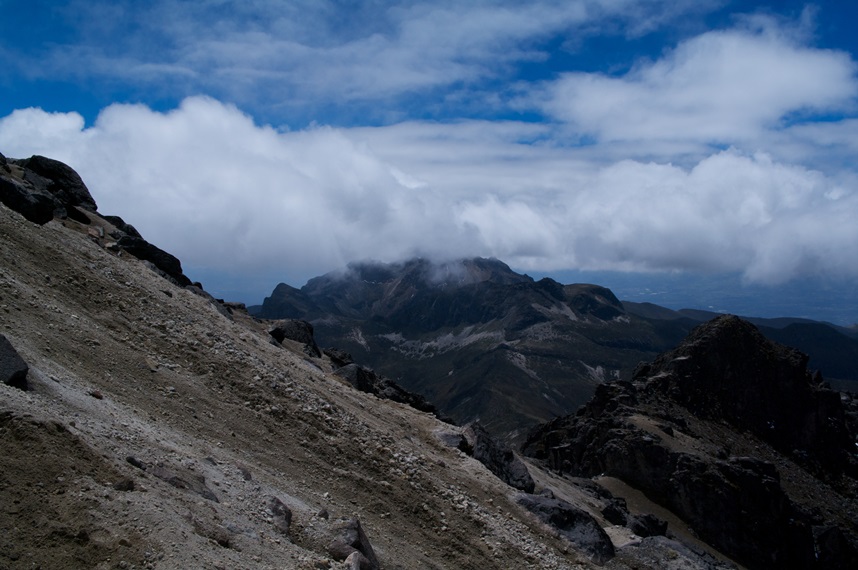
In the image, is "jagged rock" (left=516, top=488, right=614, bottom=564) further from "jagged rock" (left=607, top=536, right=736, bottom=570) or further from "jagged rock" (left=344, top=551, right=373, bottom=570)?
"jagged rock" (left=344, top=551, right=373, bottom=570)

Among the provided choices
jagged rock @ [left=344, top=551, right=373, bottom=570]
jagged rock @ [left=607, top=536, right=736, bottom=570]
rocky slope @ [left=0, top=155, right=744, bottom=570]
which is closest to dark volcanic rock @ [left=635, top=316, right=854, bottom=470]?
jagged rock @ [left=607, top=536, right=736, bottom=570]

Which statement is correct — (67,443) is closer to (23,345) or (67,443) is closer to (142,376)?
(23,345)

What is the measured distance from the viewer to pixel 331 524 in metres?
20.7

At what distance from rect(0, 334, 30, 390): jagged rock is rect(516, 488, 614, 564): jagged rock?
23812mm

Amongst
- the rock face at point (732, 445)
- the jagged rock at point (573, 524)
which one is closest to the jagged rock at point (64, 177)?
the jagged rock at point (573, 524)

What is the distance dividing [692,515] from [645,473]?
786cm

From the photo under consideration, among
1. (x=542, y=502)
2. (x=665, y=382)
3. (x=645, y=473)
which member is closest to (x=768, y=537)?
(x=645, y=473)

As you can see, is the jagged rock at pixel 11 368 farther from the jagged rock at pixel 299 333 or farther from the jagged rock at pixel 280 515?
the jagged rock at pixel 299 333

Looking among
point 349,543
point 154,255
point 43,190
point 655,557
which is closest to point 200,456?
point 349,543

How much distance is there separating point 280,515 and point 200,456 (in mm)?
3716

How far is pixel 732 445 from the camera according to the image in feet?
363

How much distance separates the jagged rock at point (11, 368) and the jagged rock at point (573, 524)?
2381 cm

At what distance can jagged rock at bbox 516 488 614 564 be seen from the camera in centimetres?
3291

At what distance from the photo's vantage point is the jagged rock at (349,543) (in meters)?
18.9
